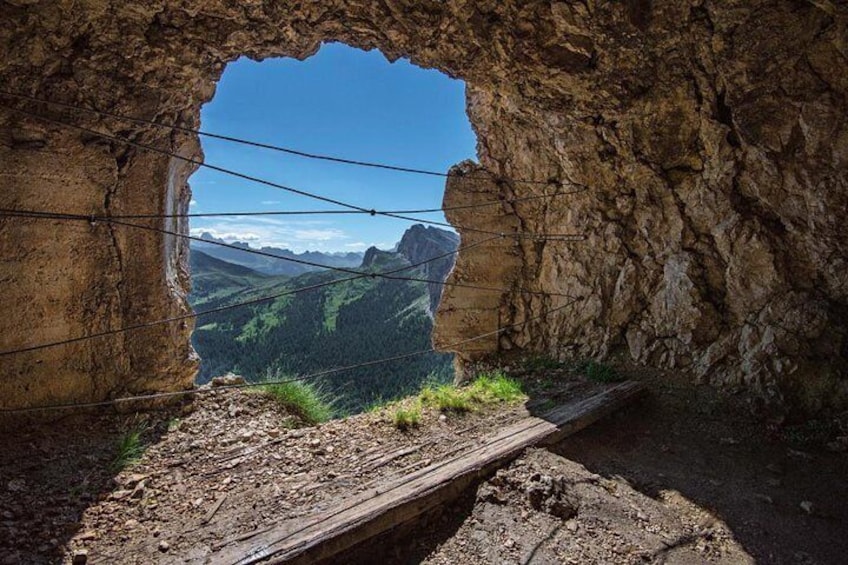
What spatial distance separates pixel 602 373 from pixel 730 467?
2.81 metres

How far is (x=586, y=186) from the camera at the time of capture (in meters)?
9.22

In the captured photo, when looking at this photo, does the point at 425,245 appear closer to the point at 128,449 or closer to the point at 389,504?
the point at 128,449

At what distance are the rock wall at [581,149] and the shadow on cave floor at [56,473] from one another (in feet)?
1.47

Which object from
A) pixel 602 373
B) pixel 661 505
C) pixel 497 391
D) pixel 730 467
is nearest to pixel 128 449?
pixel 497 391

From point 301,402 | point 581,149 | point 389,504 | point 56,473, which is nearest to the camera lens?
point 389,504

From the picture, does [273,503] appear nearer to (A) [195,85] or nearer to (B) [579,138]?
(A) [195,85]

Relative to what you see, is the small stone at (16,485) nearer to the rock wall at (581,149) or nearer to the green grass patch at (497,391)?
the rock wall at (581,149)

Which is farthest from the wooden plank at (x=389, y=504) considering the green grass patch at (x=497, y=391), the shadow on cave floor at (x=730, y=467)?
the green grass patch at (x=497, y=391)

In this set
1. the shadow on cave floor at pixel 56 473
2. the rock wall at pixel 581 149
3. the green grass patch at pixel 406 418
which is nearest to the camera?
the shadow on cave floor at pixel 56 473

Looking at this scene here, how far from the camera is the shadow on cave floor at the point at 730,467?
4.60m

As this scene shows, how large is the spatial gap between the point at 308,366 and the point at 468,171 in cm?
6698

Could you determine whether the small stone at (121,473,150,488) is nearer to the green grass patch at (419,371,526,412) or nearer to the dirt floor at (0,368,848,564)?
the dirt floor at (0,368,848,564)

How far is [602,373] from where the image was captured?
8.47 metres

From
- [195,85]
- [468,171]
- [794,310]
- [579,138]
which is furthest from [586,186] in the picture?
[195,85]
